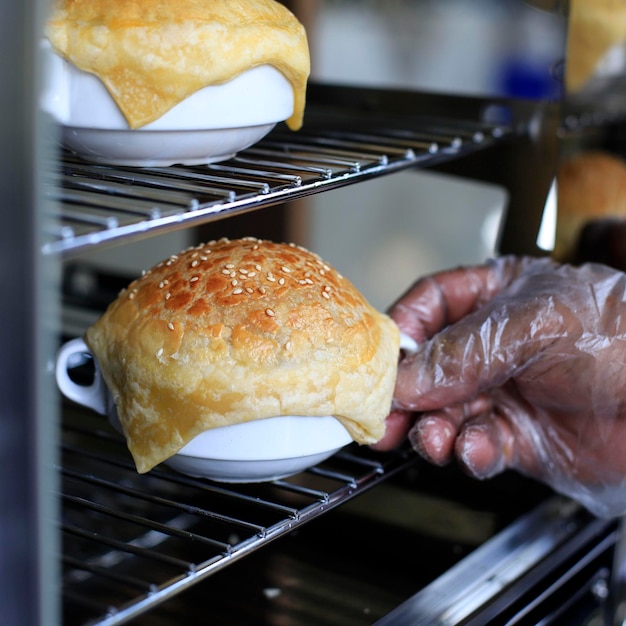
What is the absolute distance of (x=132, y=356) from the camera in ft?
2.88

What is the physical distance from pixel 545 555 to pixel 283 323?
0.56 metres

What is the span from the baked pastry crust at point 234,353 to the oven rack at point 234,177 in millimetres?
104

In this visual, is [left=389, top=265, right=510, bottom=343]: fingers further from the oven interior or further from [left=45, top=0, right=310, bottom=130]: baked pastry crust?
[left=45, top=0, right=310, bottom=130]: baked pastry crust

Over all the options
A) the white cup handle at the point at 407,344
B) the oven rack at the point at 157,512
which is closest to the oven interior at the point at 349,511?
the oven rack at the point at 157,512

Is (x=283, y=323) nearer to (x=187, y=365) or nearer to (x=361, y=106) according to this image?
(x=187, y=365)

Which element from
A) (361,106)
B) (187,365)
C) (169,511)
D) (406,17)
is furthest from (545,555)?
(406,17)

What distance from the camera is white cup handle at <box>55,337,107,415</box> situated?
3.10 ft

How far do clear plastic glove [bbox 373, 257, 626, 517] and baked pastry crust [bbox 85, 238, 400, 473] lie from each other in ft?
0.36

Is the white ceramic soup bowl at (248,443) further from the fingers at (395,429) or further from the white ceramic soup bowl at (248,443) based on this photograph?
the fingers at (395,429)

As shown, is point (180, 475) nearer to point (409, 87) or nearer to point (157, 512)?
point (157, 512)

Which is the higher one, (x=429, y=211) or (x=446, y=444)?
(x=429, y=211)

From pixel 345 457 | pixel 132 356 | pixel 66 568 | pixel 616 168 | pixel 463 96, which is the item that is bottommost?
pixel 66 568

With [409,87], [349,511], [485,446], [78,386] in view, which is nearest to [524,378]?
[485,446]

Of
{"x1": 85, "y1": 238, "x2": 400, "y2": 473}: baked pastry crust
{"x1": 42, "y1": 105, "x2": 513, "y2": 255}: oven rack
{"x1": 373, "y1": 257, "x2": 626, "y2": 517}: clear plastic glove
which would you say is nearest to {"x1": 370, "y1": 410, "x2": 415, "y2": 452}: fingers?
{"x1": 373, "y1": 257, "x2": 626, "y2": 517}: clear plastic glove
